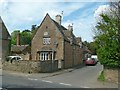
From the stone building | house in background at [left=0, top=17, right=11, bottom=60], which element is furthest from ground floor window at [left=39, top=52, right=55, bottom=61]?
house in background at [left=0, top=17, right=11, bottom=60]

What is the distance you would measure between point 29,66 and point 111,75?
39.8 ft

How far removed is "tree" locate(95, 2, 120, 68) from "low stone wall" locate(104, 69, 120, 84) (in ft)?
1.47

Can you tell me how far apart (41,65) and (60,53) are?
13.1m

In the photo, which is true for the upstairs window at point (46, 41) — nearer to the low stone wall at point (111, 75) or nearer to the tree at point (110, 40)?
the tree at point (110, 40)

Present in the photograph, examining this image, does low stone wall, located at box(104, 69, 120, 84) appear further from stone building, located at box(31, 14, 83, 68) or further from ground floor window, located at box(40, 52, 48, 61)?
ground floor window, located at box(40, 52, 48, 61)

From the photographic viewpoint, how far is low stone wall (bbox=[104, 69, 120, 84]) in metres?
23.1

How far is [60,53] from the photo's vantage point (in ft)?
150

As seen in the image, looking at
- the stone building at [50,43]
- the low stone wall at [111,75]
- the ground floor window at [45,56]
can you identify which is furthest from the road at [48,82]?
the ground floor window at [45,56]

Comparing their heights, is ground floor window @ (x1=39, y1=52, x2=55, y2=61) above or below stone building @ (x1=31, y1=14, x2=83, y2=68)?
below

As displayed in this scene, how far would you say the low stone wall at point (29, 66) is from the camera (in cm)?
3247

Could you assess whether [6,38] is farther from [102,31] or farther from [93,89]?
[93,89]

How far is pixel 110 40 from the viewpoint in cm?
2341

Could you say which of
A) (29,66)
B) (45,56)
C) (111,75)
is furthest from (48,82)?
(45,56)

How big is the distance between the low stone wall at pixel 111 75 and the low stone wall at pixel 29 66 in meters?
10.6
